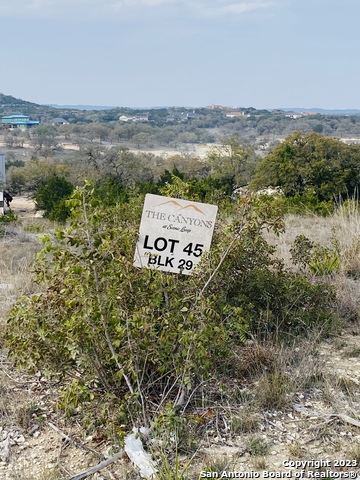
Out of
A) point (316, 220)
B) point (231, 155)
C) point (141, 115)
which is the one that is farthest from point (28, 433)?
point (141, 115)

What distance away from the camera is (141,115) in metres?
171

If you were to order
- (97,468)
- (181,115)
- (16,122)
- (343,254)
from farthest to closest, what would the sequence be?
(181,115), (16,122), (343,254), (97,468)

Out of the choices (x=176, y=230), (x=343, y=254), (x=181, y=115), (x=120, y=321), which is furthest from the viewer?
(x=181, y=115)

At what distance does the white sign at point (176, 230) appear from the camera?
142 inches

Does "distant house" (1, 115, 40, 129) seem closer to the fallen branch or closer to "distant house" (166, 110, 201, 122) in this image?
"distant house" (166, 110, 201, 122)

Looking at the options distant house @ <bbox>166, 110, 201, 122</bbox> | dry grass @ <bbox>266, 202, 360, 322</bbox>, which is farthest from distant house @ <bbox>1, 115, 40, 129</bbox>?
dry grass @ <bbox>266, 202, 360, 322</bbox>

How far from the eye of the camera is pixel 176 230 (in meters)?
3.63

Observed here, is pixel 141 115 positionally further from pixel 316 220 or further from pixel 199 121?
pixel 316 220

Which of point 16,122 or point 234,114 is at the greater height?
point 234,114

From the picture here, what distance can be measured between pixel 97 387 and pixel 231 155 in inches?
1532

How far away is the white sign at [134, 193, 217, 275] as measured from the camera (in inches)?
142

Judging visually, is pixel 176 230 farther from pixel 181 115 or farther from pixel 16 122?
pixel 181 115

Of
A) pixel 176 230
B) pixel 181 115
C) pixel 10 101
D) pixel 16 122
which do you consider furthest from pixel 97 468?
pixel 10 101

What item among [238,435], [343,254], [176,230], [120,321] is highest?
[176,230]
